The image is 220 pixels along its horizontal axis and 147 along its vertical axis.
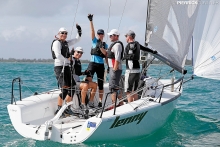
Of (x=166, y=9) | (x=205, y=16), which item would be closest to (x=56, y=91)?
(x=166, y=9)

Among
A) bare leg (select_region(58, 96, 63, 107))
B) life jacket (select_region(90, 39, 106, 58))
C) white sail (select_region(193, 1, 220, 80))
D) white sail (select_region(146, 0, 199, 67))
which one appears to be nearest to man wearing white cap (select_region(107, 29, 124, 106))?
life jacket (select_region(90, 39, 106, 58))

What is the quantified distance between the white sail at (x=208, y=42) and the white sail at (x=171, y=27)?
30 cm

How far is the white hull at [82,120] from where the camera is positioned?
5.91 m

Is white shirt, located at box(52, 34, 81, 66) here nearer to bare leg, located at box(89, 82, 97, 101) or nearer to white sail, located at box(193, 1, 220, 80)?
bare leg, located at box(89, 82, 97, 101)

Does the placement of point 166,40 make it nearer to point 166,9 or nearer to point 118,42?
point 166,9

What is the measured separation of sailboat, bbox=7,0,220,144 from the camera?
6023 millimetres

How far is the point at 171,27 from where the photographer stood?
316 inches

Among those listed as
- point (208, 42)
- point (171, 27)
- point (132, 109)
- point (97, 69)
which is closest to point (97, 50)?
point (97, 69)

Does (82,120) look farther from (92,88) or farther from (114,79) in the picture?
(114,79)

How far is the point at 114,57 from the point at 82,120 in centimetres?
142

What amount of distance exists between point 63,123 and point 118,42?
6.34 feet

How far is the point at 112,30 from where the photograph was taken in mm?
7117

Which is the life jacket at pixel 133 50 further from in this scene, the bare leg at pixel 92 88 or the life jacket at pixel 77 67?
the life jacket at pixel 77 67

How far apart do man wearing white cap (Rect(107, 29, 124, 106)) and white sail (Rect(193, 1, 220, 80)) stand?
171 cm
